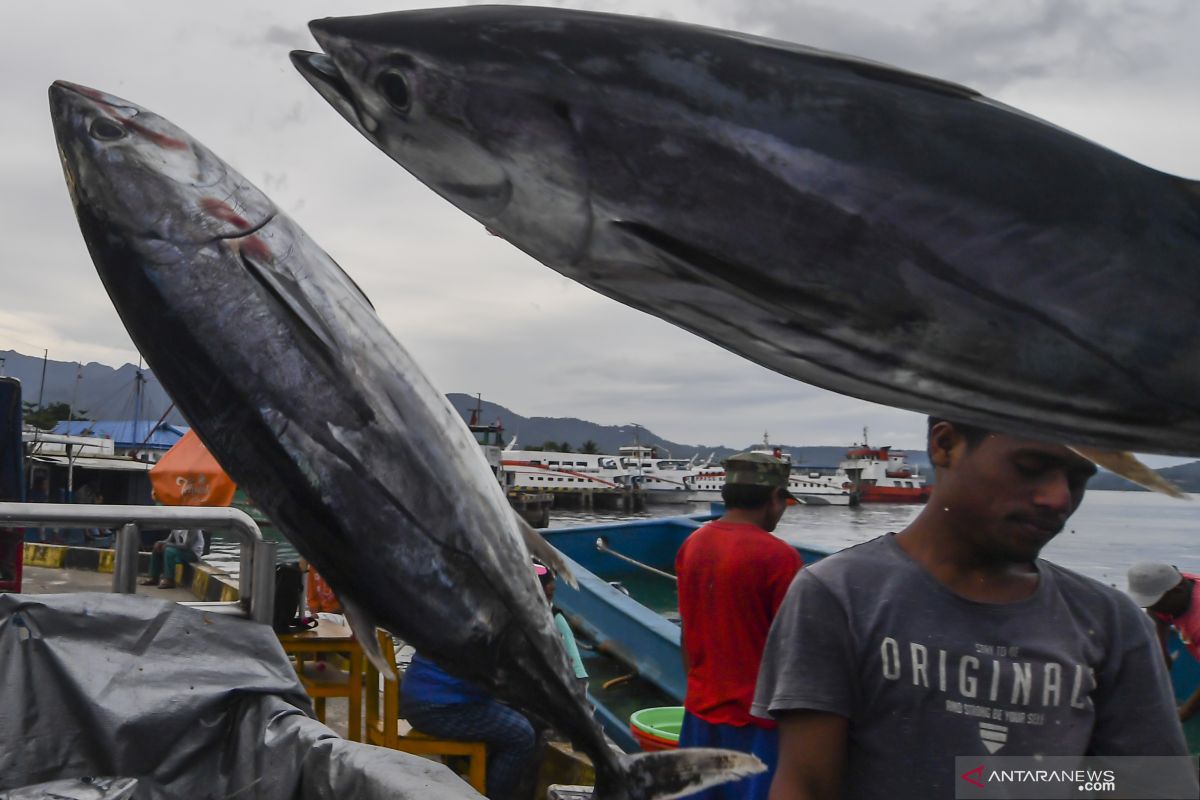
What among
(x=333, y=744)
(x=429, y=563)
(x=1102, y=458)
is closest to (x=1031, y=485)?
(x=1102, y=458)

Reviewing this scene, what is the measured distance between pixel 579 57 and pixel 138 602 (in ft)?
10.2

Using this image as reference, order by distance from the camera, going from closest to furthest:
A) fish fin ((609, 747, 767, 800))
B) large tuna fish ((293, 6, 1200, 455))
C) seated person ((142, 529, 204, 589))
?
large tuna fish ((293, 6, 1200, 455)) < fish fin ((609, 747, 767, 800)) < seated person ((142, 529, 204, 589))

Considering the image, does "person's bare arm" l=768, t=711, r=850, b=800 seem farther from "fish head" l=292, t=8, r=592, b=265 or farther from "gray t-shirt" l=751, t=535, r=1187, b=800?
"fish head" l=292, t=8, r=592, b=265

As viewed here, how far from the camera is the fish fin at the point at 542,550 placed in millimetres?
1320

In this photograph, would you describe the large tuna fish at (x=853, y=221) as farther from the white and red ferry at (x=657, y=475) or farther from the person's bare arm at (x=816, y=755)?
the white and red ferry at (x=657, y=475)

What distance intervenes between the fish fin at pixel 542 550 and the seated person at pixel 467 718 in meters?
3.02

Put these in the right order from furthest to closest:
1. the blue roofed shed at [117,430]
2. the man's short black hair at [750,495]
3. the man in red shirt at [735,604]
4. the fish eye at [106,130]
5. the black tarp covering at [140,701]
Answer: the blue roofed shed at [117,430]
the man's short black hair at [750,495]
the man in red shirt at [735,604]
the black tarp covering at [140,701]
the fish eye at [106,130]

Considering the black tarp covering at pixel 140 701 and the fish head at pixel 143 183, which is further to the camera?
the black tarp covering at pixel 140 701

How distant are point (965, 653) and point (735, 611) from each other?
203 centimetres

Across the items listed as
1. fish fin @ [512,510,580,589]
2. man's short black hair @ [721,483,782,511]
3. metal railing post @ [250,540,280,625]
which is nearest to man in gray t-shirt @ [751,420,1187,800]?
fish fin @ [512,510,580,589]

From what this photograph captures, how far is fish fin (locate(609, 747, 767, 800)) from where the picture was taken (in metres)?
1.86

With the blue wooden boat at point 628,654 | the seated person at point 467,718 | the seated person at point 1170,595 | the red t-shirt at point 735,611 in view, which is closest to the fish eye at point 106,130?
the red t-shirt at point 735,611

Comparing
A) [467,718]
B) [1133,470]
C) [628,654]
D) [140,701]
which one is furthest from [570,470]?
[1133,470]

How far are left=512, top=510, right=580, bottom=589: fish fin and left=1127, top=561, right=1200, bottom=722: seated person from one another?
442cm
